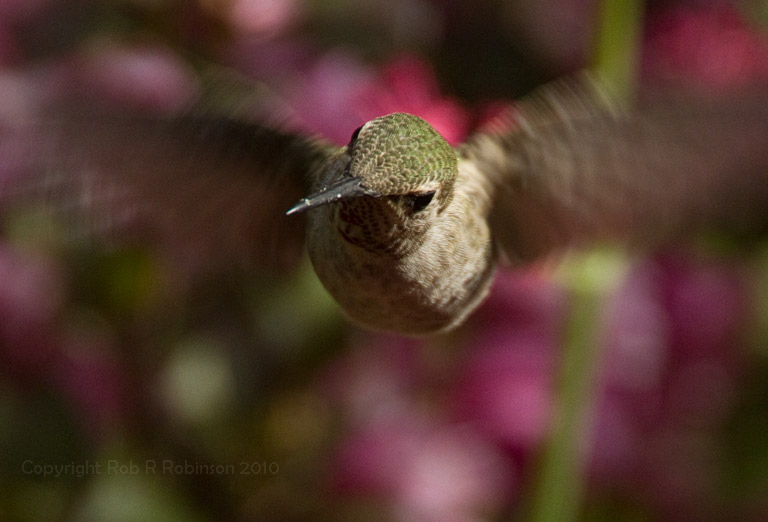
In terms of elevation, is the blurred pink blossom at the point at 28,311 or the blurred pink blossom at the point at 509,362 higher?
the blurred pink blossom at the point at 509,362

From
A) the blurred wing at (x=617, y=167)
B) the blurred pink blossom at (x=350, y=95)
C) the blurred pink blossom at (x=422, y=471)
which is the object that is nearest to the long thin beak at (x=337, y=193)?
the blurred wing at (x=617, y=167)

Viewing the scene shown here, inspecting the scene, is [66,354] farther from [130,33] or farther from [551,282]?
[551,282]

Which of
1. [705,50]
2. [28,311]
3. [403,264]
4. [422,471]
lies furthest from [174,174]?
[705,50]

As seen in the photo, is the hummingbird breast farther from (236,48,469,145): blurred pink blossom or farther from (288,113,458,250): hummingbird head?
(236,48,469,145): blurred pink blossom

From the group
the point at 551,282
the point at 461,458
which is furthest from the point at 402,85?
the point at 461,458

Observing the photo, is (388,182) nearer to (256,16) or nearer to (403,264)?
(403,264)

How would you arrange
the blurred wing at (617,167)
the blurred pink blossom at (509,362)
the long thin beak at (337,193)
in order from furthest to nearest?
the blurred pink blossom at (509,362)
the blurred wing at (617,167)
the long thin beak at (337,193)

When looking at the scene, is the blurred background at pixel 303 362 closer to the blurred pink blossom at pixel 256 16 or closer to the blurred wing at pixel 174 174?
the blurred pink blossom at pixel 256 16
